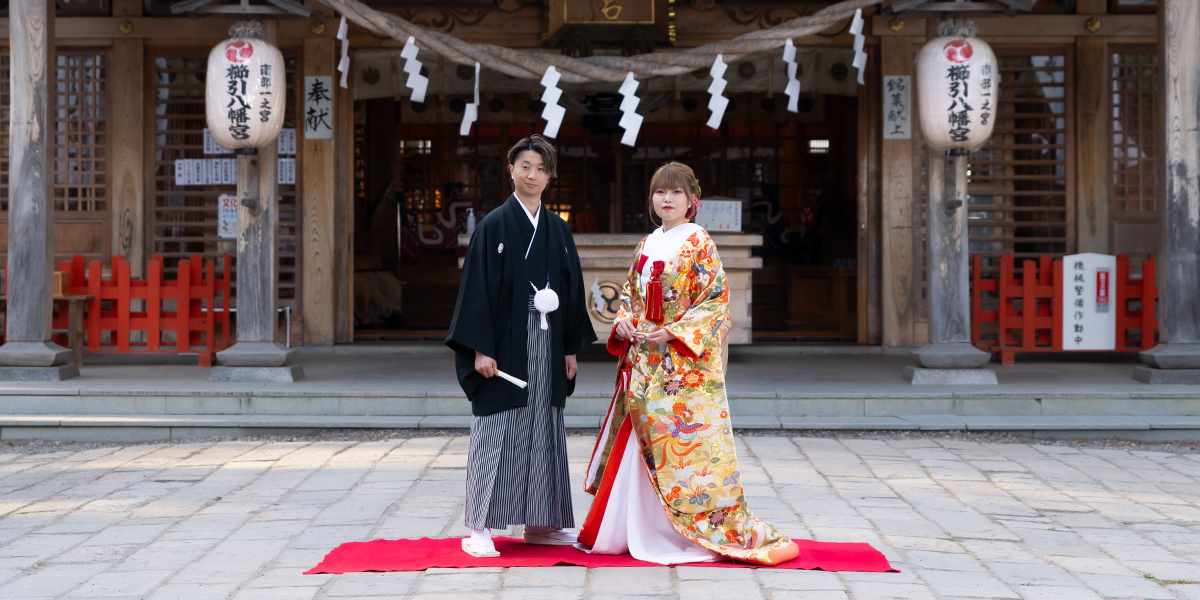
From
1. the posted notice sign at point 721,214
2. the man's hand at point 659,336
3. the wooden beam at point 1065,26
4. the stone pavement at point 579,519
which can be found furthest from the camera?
the posted notice sign at point 721,214

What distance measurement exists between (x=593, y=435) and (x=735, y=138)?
25.2ft

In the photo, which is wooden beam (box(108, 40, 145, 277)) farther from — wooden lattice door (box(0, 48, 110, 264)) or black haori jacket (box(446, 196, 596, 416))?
black haori jacket (box(446, 196, 596, 416))

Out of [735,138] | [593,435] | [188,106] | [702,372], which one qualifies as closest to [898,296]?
[593,435]

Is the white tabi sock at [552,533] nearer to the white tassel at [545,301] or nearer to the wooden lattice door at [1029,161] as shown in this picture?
the white tassel at [545,301]

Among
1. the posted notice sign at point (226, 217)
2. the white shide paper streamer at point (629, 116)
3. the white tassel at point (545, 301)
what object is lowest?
the white tassel at point (545, 301)

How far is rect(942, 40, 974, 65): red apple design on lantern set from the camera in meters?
6.76

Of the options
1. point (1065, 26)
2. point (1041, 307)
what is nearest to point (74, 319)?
point (1041, 307)

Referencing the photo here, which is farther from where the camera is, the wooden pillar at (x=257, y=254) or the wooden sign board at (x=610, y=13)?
the wooden sign board at (x=610, y=13)

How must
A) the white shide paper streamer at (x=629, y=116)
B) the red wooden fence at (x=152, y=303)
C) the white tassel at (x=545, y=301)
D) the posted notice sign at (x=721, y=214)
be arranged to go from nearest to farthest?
1. the white tassel at (x=545, y=301)
2. the white shide paper streamer at (x=629, y=116)
3. the red wooden fence at (x=152, y=303)
4. the posted notice sign at (x=721, y=214)

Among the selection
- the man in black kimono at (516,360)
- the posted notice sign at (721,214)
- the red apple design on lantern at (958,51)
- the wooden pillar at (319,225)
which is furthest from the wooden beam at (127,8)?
the red apple design on lantern at (958,51)

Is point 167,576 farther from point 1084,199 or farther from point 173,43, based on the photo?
point 1084,199

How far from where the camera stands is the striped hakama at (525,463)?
365cm

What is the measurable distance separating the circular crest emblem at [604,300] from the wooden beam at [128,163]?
14.0 feet

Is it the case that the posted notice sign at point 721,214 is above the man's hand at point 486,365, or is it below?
above
